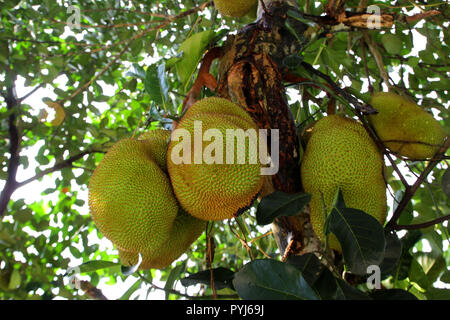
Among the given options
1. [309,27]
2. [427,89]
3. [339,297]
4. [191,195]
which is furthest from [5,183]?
[427,89]

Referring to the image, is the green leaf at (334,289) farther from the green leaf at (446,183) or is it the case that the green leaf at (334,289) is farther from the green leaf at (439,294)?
the green leaf at (446,183)

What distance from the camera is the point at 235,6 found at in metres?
1.46

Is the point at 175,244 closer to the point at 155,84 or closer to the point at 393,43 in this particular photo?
the point at 155,84

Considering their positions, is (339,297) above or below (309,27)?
below

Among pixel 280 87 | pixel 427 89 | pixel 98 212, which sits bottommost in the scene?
pixel 98 212

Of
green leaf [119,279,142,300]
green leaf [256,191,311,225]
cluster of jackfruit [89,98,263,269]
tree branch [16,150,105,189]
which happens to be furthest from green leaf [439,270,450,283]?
tree branch [16,150,105,189]

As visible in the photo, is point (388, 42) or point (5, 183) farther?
point (5, 183)

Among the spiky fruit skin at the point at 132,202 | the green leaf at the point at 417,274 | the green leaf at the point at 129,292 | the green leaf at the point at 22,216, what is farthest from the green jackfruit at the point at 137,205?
the green leaf at the point at 417,274

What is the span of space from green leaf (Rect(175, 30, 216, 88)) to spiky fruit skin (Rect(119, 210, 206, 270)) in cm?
42

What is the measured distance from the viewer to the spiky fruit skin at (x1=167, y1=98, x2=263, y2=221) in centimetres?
75

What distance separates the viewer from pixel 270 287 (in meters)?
0.59

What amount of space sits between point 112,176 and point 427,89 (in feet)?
4.56

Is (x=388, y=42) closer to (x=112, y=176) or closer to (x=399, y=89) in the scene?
(x=399, y=89)

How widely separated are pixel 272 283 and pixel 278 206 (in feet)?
0.76
